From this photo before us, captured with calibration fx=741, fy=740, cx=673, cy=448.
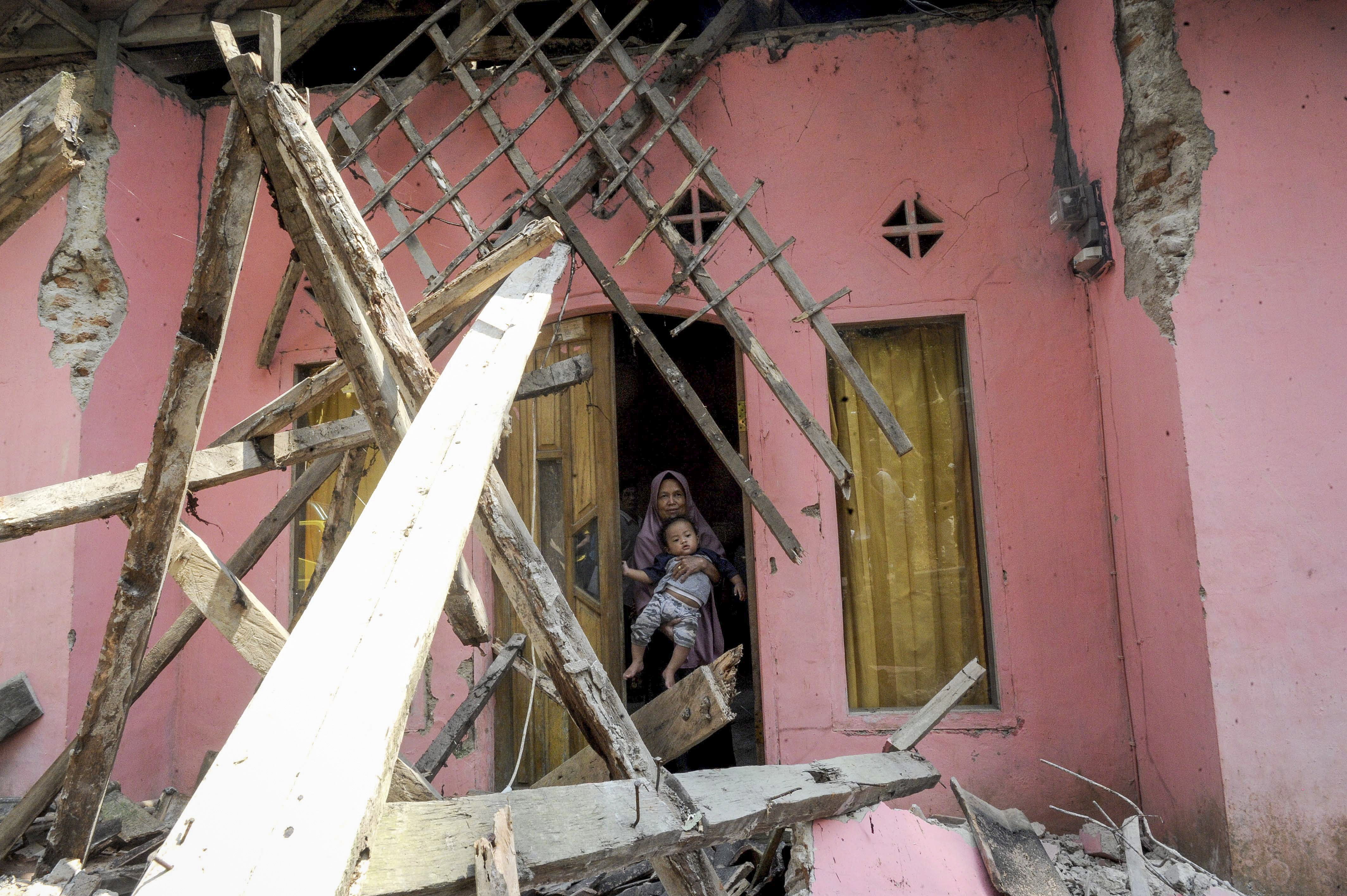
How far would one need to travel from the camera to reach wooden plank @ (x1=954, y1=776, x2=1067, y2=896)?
2338 mm

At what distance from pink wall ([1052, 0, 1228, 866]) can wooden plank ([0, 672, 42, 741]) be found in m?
5.07

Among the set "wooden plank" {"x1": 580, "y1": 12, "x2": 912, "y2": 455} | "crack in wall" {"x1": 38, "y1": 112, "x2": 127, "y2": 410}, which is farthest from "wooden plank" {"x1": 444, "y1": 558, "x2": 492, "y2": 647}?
"crack in wall" {"x1": 38, "y1": 112, "x2": 127, "y2": 410}

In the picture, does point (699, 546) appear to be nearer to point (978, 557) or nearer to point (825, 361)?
point (825, 361)

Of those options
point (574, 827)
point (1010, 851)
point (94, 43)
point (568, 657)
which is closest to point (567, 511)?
point (568, 657)

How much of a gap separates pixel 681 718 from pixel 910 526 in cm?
246

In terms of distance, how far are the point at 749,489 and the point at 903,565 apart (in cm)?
125

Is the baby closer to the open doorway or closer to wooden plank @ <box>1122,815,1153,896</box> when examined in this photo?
wooden plank @ <box>1122,815,1153,896</box>

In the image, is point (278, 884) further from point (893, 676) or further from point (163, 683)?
point (163, 683)

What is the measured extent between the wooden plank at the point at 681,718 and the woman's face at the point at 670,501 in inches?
98.2

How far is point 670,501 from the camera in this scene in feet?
14.5

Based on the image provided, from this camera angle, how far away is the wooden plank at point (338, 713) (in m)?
0.60

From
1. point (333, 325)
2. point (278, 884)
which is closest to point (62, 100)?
point (333, 325)

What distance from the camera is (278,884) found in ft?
1.92

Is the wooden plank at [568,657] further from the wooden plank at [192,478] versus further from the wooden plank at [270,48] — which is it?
the wooden plank at [270,48]
